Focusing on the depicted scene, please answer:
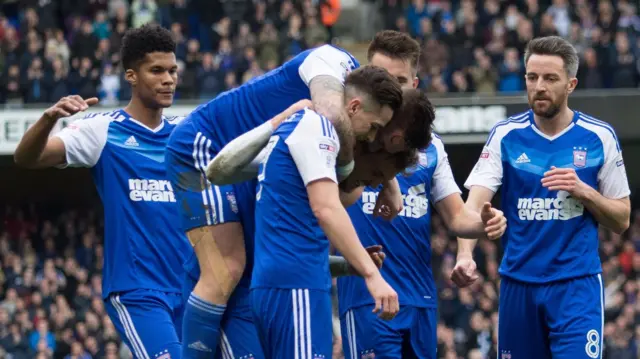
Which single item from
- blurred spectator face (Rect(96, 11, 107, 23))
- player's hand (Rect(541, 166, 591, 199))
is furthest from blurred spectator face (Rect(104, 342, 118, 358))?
player's hand (Rect(541, 166, 591, 199))

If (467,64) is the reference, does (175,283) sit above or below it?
below

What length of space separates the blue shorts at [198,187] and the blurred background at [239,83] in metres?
12.4

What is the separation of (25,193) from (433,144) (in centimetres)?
1816

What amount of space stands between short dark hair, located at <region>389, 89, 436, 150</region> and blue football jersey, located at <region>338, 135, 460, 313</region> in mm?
1860

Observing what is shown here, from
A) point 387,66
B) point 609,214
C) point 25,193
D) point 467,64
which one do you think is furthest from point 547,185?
point 25,193

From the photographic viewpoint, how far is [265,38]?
2470cm

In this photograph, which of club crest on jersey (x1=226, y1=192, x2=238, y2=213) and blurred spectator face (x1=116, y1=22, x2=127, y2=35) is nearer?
club crest on jersey (x1=226, y1=192, x2=238, y2=213)

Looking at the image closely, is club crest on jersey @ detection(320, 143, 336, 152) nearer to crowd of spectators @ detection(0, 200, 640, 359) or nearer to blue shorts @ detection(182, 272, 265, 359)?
blue shorts @ detection(182, 272, 265, 359)

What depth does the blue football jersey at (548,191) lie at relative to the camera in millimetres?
8805

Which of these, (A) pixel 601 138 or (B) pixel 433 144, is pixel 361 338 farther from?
(A) pixel 601 138

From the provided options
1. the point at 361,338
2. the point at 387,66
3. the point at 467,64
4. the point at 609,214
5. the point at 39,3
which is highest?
the point at 39,3

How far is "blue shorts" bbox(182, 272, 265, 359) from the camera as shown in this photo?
7449 millimetres

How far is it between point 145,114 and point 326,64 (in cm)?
→ 211

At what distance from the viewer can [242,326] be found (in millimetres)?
7461
